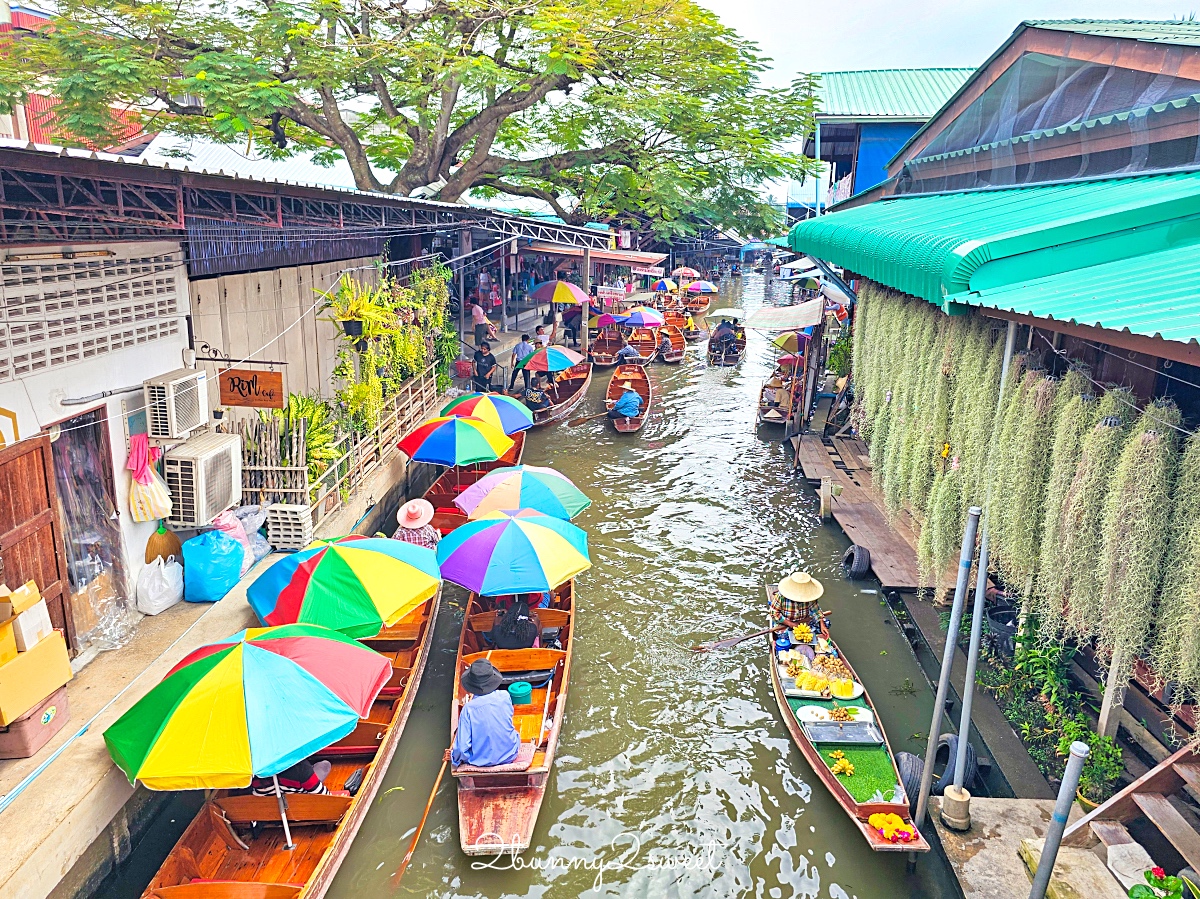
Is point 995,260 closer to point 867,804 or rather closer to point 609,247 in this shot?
point 867,804

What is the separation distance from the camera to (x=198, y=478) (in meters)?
9.90

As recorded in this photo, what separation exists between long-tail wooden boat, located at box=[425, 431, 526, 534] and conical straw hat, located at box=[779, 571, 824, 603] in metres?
5.54

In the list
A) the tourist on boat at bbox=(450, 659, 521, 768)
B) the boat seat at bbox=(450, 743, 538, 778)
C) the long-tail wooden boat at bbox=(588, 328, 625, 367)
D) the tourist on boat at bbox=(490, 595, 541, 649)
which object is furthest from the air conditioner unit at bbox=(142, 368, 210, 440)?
the long-tail wooden boat at bbox=(588, 328, 625, 367)

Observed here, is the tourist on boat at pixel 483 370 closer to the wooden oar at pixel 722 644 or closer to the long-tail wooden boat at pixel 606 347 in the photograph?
the long-tail wooden boat at pixel 606 347

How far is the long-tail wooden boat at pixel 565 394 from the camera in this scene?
2182 cm

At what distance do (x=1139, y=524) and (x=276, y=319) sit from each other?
1243 centimetres

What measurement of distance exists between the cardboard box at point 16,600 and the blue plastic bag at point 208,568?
2.44 m

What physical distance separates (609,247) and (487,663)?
22.1m

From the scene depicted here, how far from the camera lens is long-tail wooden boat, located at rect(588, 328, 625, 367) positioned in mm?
29891

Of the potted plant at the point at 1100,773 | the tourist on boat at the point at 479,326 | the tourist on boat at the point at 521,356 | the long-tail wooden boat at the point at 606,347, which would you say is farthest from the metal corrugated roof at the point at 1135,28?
the long-tail wooden boat at the point at 606,347

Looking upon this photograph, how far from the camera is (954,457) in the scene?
321 inches

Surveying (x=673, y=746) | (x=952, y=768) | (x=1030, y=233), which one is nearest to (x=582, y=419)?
(x=673, y=746)

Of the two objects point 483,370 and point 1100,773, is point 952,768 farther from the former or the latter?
point 483,370

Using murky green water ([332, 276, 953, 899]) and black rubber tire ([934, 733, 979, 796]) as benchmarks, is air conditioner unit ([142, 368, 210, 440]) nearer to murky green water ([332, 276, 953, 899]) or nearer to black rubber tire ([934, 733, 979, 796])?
murky green water ([332, 276, 953, 899])
